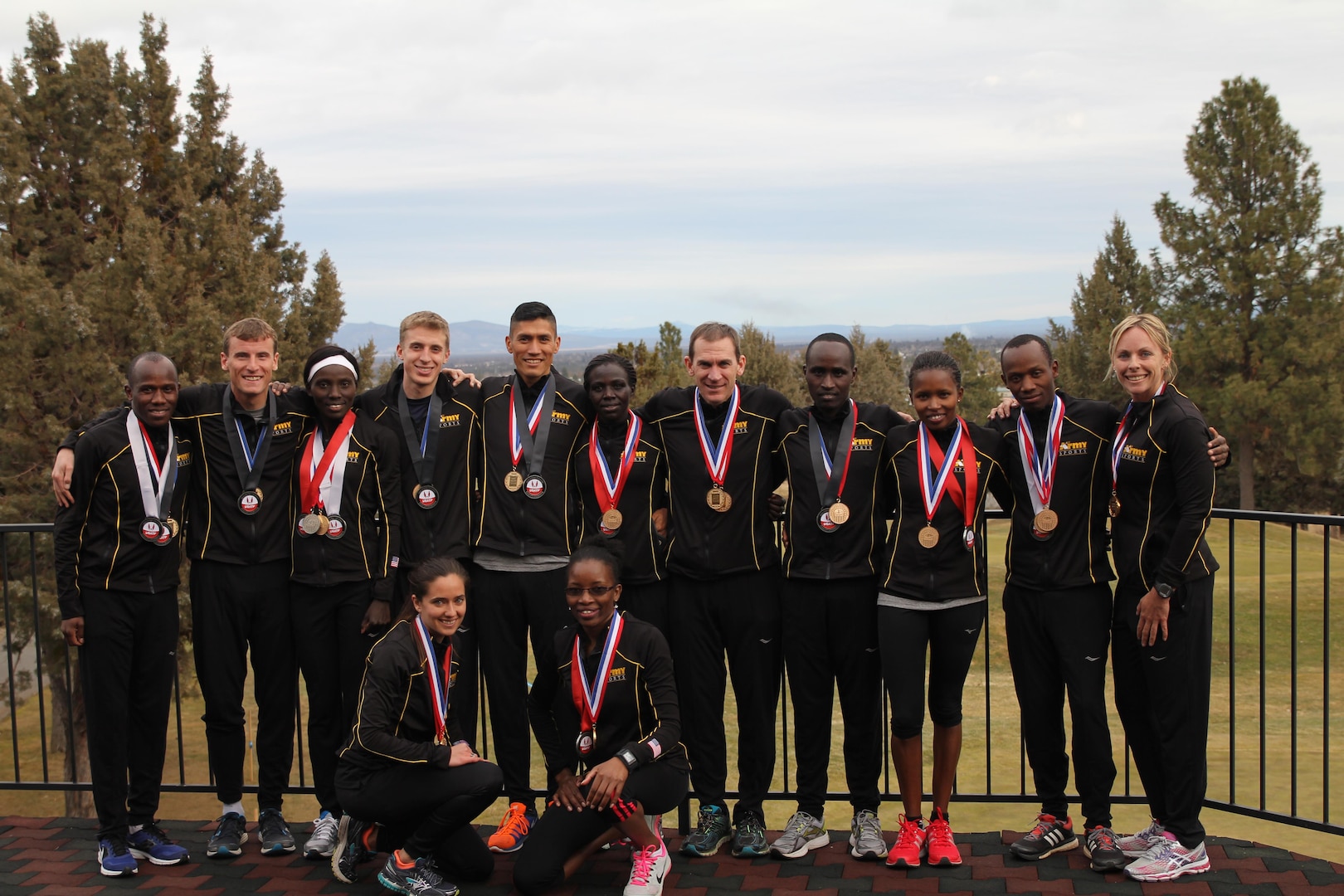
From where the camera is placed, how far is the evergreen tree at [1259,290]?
3312 cm

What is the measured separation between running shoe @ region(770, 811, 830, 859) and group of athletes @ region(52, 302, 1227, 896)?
0.07 feet

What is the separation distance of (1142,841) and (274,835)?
3.94 m

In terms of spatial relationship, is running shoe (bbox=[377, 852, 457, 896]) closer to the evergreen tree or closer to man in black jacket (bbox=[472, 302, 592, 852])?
man in black jacket (bbox=[472, 302, 592, 852])

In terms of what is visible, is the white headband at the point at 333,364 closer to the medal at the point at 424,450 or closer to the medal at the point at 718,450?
the medal at the point at 424,450

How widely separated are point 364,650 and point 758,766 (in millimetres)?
1895

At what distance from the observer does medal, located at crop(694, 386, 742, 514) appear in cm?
493

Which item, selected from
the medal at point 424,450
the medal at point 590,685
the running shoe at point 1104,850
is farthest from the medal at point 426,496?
the running shoe at point 1104,850

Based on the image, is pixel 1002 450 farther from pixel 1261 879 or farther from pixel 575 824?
pixel 575 824

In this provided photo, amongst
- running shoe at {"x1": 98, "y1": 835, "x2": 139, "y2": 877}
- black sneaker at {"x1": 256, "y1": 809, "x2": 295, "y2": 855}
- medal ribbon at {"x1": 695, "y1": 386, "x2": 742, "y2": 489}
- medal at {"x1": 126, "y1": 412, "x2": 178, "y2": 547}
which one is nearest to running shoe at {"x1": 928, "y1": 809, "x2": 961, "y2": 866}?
medal ribbon at {"x1": 695, "y1": 386, "x2": 742, "y2": 489}

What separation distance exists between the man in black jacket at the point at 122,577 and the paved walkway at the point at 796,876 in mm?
221

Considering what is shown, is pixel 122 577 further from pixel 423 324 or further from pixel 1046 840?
pixel 1046 840

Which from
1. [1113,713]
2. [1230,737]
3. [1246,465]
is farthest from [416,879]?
[1246,465]

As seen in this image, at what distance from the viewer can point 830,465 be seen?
16.1 ft

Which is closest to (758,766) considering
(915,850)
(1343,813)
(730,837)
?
(730,837)
